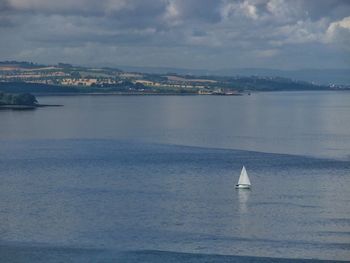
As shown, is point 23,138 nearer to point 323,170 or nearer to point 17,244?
point 323,170

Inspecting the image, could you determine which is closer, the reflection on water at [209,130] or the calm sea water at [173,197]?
the calm sea water at [173,197]

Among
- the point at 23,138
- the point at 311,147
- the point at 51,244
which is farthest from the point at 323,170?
the point at 23,138

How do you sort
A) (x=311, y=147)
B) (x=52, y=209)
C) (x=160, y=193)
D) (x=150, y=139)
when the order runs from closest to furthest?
(x=52, y=209) < (x=160, y=193) < (x=311, y=147) < (x=150, y=139)

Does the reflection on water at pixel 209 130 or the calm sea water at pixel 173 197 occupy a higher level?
the calm sea water at pixel 173 197

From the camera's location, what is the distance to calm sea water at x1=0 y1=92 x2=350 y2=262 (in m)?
32.7

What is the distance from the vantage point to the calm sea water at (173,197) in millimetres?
32681

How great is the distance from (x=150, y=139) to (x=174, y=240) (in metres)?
→ 47.8

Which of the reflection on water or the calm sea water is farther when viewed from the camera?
the reflection on water

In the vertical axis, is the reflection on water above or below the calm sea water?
below

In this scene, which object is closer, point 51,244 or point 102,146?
point 51,244

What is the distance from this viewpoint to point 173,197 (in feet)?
143

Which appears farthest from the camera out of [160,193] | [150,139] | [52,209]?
[150,139]

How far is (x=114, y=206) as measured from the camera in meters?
41.2

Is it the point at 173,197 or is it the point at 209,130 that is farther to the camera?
the point at 209,130
